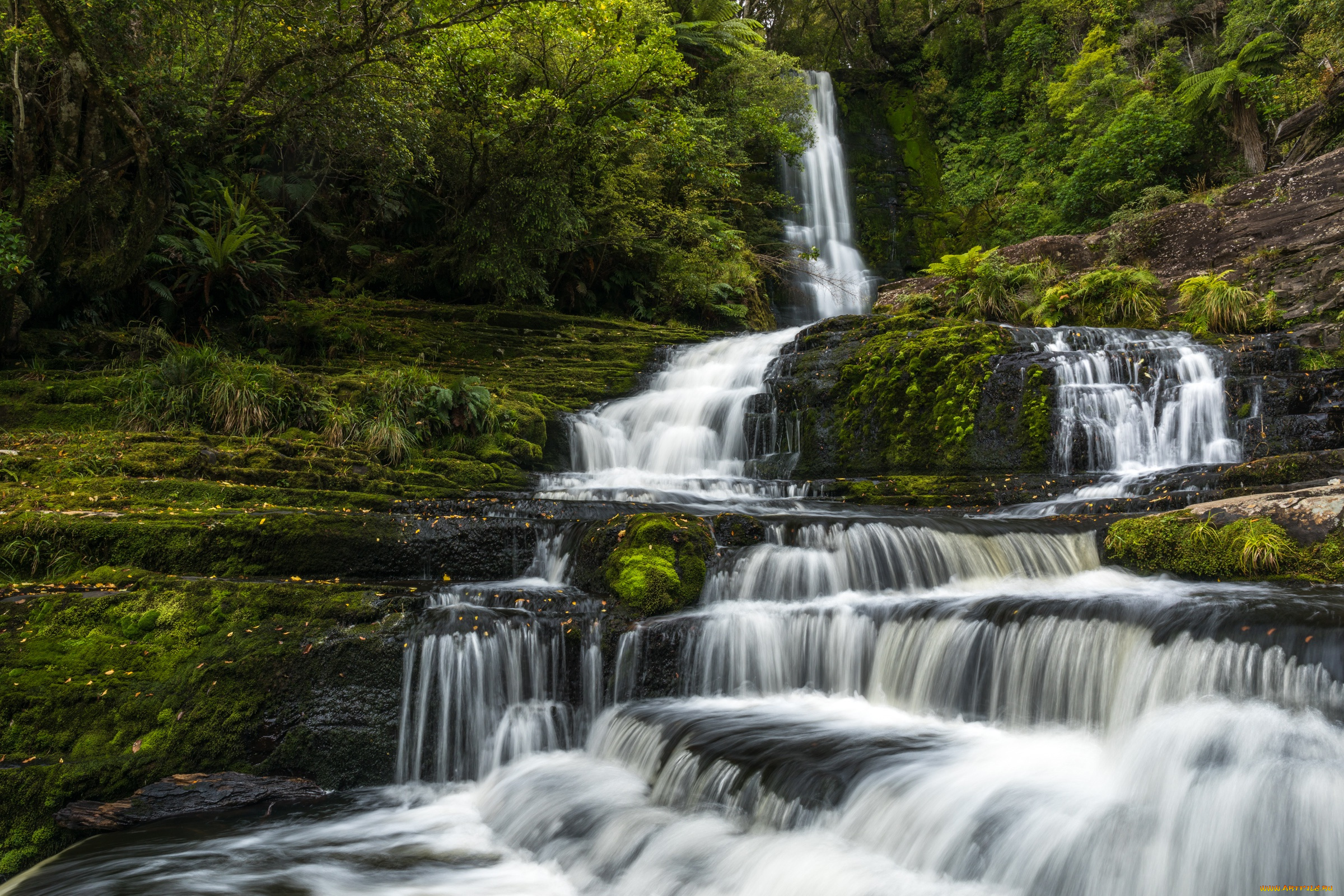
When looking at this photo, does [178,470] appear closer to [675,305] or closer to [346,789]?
[346,789]

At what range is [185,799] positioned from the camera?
448 centimetres

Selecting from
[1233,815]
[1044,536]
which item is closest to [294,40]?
[1044,536]

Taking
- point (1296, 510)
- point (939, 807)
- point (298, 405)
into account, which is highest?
point (298, 405)

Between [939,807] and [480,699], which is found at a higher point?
[480,699]

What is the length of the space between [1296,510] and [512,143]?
12511mm

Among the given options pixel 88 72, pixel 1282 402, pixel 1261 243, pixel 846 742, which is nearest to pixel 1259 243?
pixel 1261 243

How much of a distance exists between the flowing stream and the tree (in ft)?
49.1

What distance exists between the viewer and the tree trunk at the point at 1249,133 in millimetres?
16797

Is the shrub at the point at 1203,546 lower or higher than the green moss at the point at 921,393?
lower

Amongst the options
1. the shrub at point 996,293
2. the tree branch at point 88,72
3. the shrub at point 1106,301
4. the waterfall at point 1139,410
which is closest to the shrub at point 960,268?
the shrub at point 996,293

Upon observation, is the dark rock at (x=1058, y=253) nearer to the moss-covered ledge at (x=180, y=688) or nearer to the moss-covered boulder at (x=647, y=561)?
the moss-covered boulder at (x=647, y=561)

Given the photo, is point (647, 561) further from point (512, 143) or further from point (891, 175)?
point (891, 175)

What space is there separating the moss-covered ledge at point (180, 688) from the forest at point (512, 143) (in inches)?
217

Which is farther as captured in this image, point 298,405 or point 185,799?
point 298,405
